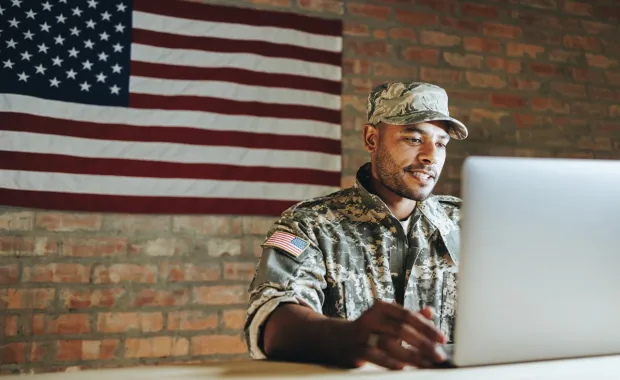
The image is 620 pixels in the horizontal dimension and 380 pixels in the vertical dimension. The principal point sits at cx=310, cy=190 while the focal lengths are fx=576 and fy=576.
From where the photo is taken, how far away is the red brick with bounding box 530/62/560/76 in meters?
3.04

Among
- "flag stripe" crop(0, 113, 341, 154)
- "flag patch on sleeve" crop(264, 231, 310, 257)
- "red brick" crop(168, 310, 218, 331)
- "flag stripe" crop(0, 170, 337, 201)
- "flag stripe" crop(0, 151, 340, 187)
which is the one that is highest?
"flag stripe" crop(0, 113, 341, 154)

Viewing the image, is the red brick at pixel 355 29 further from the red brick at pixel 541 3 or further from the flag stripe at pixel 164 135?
the red brick at pixel 541 3

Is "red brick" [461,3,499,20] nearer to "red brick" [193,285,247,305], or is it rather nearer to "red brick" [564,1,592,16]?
"red brick" [564,1,592,16]

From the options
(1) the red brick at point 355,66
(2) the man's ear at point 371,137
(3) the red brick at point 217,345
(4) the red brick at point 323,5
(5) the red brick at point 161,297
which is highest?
(4) the red brick at point 323,5

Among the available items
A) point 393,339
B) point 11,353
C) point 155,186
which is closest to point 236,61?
point 155,186

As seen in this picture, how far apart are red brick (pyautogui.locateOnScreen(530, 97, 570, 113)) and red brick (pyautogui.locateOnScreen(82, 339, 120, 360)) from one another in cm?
234

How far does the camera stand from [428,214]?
1701mm

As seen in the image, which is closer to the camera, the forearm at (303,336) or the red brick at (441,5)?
Result: the forearm at (303,336)

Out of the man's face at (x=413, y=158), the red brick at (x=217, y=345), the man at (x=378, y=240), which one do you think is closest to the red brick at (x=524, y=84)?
the man at (x=378, y=240)

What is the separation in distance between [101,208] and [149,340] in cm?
57

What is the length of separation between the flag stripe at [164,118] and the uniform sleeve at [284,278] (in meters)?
1.02

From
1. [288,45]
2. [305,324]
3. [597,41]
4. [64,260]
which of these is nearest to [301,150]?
[288,45]

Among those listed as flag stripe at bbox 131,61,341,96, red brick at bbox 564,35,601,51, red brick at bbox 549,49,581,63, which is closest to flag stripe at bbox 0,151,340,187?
flag stripe at bbox 131,61,341,96

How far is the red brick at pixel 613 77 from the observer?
3.19 metres
